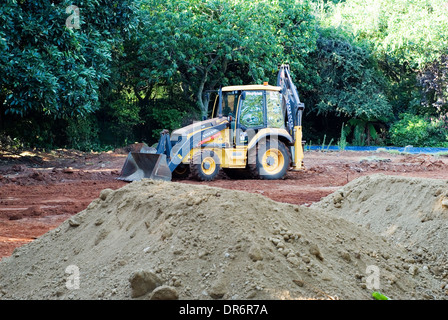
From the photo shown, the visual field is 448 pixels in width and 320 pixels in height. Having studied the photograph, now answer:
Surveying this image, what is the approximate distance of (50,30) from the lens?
13266 millimetres

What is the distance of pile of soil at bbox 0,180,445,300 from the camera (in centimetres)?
353

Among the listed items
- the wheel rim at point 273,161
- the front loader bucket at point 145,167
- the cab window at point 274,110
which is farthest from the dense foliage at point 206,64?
the wheel rim at point 273,161

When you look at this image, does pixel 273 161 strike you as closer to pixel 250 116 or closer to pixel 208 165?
pixel 250 116

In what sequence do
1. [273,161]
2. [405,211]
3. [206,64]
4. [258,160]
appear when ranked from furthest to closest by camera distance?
[206,64], [273,161], [258,160], [405,211]

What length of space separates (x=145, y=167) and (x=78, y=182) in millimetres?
1818

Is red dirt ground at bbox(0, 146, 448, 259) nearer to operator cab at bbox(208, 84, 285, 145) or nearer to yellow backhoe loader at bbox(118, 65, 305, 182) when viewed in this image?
yellow backhoe loader at bbox(118, 65, 305, 182)

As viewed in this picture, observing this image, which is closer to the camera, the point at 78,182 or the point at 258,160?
the point at 78,182

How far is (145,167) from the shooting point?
12250 millimetres

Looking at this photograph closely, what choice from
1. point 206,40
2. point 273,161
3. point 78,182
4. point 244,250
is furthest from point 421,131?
point 244,250

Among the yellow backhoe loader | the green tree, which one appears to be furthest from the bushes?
the yellow backhoe loader

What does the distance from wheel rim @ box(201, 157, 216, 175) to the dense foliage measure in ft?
13.3
